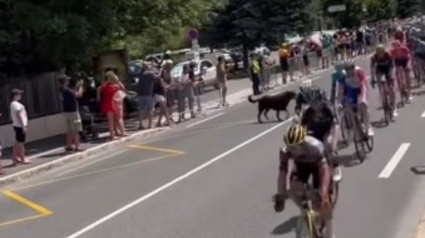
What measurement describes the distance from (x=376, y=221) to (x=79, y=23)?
14759mm

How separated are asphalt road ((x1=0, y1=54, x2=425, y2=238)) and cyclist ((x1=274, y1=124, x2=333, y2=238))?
6.02ft

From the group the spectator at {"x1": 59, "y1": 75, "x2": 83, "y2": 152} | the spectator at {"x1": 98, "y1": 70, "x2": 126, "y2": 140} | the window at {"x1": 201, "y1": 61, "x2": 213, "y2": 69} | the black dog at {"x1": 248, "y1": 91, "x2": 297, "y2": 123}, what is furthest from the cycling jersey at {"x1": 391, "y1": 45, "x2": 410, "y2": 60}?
the window at {"x1": 201, "y1": 61, "x2": 213, "y2": 69}

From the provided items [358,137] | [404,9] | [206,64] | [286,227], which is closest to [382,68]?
[358,137]

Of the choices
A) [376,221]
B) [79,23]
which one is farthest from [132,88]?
[376,221]

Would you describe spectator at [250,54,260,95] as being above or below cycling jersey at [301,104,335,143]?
below

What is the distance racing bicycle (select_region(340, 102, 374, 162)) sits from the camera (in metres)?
15.9

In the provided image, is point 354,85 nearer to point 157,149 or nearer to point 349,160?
point 349,160

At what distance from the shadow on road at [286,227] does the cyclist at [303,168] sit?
1940 millimetres

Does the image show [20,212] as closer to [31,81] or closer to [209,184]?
[209,184]

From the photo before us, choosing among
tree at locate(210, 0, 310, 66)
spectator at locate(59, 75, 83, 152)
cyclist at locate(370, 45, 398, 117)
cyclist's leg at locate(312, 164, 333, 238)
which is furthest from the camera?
tree at locate(210, 0, 310, 66)

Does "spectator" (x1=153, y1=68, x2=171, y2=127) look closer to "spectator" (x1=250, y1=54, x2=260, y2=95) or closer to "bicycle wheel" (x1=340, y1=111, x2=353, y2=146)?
"spectator" (x1=250, y1=54, x2=260, y2=95)

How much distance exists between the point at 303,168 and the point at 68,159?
12.4 metres

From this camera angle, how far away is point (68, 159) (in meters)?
20.7

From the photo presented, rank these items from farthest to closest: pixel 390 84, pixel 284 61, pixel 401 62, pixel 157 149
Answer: pixel 284 61, pixel 401 62, pixel 157 149, pixel 390 84
